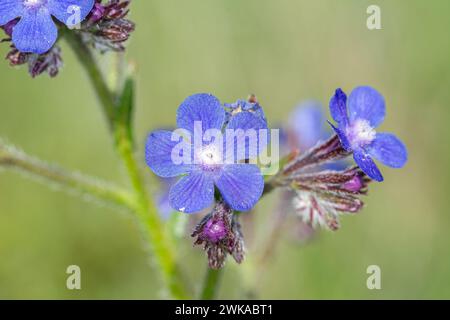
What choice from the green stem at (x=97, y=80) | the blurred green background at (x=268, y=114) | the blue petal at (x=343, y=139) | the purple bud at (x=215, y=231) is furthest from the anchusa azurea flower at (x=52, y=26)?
the blurred green background at (x=268, y=114)

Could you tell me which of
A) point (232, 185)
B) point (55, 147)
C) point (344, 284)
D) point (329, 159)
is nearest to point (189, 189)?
point (232, 185)

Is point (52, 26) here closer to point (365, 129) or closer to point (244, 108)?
point (244, 108)

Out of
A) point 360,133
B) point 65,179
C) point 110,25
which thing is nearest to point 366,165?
point 360,133

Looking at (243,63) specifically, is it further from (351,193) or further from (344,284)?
(351,193)

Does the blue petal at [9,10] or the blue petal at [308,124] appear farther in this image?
the blue petal at [308,124]

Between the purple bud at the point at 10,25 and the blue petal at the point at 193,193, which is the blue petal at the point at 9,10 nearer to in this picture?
the purple bud at the point at 10,25

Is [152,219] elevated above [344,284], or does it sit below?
above
